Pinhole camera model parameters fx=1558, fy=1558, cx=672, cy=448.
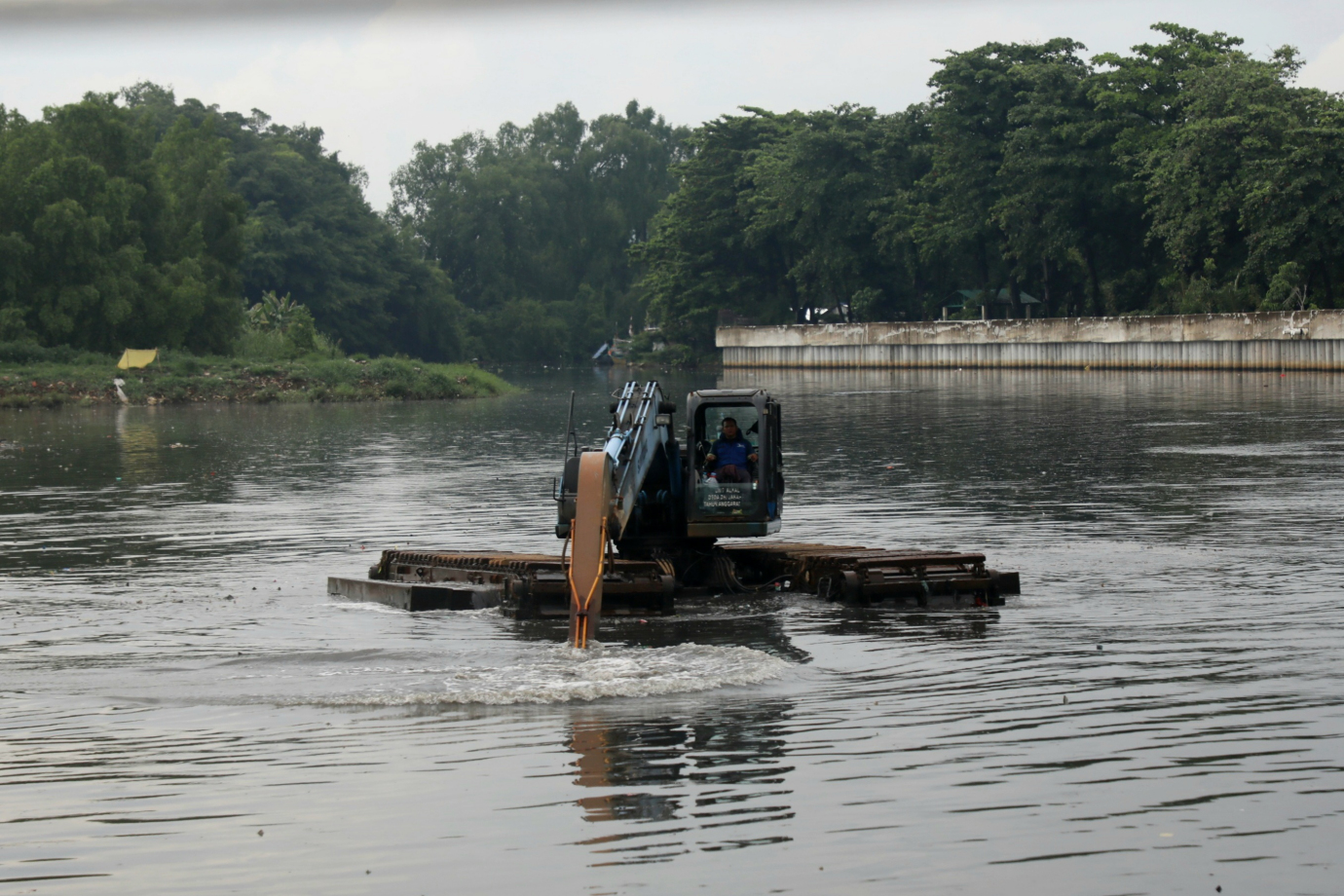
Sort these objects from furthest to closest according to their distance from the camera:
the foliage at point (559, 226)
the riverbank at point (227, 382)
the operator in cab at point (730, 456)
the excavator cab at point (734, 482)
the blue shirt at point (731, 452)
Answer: the foliage at point (559, 226)
the riverbank at point (227, 382)
the blue shirt at point (731, 452)
the operator in cab at point (730, 456)
the excavator cab at point (734, 482)

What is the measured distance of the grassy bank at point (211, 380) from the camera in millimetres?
77438

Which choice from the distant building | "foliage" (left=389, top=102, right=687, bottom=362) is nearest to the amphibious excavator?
the distant building

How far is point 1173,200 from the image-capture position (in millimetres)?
96812

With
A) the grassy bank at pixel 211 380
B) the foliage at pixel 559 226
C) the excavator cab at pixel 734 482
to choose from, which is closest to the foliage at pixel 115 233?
the grassy bank at pixel 211 380


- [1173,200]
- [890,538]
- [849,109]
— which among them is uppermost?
[849,109]

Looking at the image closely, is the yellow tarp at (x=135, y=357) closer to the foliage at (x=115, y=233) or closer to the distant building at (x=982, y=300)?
the foliage at (x=115, y=233)

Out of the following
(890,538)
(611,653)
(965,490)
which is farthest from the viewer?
(965,490)

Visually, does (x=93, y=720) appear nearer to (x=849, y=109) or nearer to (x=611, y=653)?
(x=611, y=653)

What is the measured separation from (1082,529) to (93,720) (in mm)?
17219

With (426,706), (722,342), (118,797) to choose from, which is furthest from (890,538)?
(722,342)

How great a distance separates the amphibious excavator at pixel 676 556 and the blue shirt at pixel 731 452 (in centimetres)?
8

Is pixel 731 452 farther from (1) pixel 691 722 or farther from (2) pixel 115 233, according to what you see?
(2) pixel 115 233

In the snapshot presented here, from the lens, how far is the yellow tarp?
85438mm

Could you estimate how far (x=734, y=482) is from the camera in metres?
20.1
